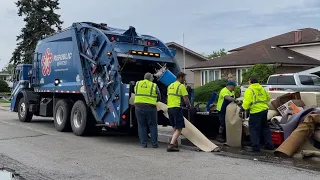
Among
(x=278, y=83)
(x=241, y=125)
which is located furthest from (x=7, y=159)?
(x=278, y=83)

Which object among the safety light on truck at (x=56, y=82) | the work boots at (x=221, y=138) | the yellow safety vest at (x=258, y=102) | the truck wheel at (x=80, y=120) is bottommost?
the work boots at (x=221, y=138)

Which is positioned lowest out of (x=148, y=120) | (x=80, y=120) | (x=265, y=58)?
(x=80, y=120)

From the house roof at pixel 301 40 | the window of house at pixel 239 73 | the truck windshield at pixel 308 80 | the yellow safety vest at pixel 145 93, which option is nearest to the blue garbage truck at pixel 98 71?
the yellow safety vest at pixel 145 93

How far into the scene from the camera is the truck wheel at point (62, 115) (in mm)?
13188

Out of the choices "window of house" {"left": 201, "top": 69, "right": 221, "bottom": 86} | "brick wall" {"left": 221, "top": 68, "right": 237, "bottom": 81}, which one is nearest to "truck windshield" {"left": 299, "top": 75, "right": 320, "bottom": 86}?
"brick wall" {"left": 221, "top": 68, "right": 237, "bottom": 81}

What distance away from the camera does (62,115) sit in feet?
44.5

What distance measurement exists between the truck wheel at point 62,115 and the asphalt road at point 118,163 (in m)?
1.69

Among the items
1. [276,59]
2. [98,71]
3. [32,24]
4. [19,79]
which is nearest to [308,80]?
[276,59]

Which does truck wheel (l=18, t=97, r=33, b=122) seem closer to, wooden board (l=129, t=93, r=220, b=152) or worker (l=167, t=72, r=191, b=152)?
wooden board (l=129, t=93, r=220, b=152)

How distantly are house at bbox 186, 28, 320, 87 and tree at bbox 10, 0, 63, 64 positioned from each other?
Result: 17256 millimetres

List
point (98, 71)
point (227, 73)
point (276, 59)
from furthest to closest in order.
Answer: point (227, 73) < point (276, 59) < point (98, 71)

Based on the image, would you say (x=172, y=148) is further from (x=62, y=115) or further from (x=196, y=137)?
(x=62, y=115)

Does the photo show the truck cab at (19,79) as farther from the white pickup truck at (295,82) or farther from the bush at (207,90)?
the bush at (207,90)

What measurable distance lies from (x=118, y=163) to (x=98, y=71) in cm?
382
